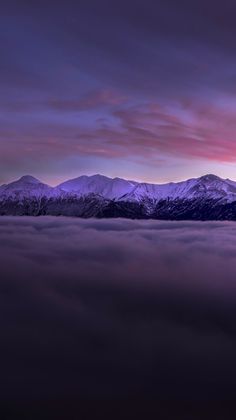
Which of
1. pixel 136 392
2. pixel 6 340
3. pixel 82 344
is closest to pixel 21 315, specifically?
pixel 6 340

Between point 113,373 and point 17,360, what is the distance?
28.5m

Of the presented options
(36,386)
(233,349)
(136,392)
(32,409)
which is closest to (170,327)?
A: (233,349)

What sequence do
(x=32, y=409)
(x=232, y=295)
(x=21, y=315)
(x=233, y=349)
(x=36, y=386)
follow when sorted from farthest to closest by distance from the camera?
(x=232, y=295) < (x=21, y=315) < (x=233, y=349) < (x=36, y=386) < (x=32, y=409)

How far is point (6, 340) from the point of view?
13288cm

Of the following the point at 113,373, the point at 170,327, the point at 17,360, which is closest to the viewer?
the point at 113,373

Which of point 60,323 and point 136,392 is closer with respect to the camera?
point 136,392

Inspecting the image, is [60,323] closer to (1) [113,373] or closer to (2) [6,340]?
(2) [6,340]

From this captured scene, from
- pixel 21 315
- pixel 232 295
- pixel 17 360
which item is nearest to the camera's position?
pixel 17 360

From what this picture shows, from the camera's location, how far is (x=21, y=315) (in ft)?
549

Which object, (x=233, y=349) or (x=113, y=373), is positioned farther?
(x=233, y=349)

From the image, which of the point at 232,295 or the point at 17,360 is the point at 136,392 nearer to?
the point at 17,360

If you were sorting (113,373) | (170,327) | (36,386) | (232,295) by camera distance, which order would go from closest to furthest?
(36,386)
(113,373)
(170,327)
(232,295)

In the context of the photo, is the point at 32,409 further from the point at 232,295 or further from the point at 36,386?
the point at 232,295

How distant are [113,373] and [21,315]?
231ft
